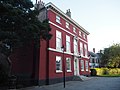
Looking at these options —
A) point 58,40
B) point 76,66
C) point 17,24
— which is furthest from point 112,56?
point 17,24

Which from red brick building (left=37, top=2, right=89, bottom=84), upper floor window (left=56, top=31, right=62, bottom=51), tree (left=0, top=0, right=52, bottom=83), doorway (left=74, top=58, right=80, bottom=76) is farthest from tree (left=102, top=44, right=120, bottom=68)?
tree (left=0, top=0, right=52, bottom=83)

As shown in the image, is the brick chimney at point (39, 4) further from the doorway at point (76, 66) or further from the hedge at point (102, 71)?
the hedge at point (102, 71)

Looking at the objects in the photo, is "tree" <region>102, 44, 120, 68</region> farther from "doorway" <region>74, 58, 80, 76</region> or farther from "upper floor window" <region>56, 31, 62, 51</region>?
"upper floor window" <region>56, 31, 62, 51</region>

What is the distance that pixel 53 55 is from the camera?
22.1 meters

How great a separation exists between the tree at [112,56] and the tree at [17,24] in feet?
150

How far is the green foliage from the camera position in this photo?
13086 mm

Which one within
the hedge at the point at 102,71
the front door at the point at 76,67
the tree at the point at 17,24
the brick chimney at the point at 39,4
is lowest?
the hedge at the point at 102,71

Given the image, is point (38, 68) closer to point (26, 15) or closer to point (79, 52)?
point (26, 15)

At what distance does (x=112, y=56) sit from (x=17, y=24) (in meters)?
49.4

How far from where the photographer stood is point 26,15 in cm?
1476

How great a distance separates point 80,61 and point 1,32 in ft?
67.0

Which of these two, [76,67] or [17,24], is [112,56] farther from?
[17,24]

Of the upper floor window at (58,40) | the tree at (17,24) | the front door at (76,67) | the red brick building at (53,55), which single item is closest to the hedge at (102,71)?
the red brick building at (53,55)

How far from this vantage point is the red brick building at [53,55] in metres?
20.2
